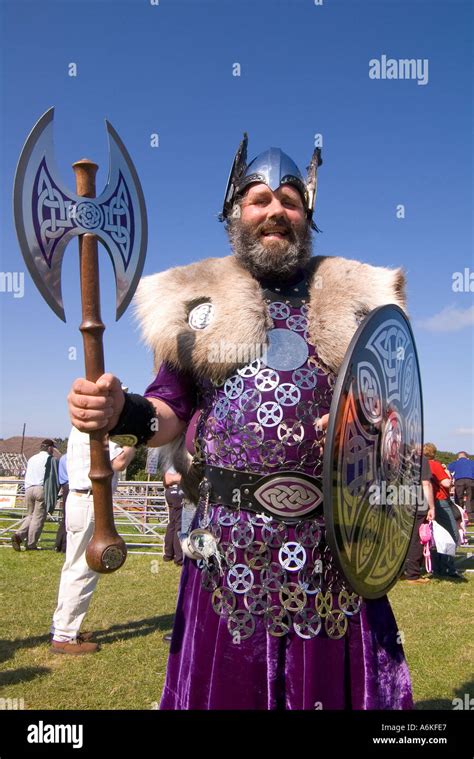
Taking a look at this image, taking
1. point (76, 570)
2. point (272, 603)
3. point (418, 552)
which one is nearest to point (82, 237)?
point (272, 603)

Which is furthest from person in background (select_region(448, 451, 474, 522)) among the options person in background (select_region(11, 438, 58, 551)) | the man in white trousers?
the man in white trousers

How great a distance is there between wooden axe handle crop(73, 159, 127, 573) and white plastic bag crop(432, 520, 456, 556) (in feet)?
21.0

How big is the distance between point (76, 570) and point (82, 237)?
3.58 m

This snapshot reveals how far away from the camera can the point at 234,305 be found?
6.98ft

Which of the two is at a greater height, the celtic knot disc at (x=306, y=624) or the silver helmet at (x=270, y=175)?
the silver helmet at (x=270, y=175)

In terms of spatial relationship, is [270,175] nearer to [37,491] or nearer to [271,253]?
[271,253]

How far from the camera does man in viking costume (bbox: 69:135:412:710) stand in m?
1.82

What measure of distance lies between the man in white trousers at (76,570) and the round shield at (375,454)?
2.92 m

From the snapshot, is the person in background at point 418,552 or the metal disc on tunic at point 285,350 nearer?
the metal disc on tunic at point 285,350

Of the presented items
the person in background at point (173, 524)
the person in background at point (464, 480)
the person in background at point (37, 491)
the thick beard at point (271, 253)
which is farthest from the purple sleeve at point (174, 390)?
the person in background at point (464, 480)

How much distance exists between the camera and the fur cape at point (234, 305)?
2059mm

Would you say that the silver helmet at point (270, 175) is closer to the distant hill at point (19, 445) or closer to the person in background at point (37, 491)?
the person in background at point (37, 491)

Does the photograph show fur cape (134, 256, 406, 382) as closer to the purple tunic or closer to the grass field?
the purple tunic

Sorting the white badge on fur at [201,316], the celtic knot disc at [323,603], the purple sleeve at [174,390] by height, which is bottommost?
the celtic knot disc at [323,603]
